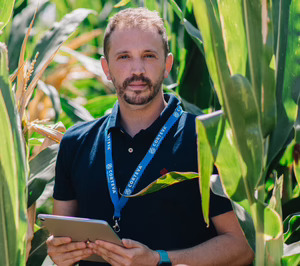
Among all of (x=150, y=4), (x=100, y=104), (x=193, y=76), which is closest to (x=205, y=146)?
(x=193, y=76)

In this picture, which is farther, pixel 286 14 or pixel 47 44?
pixel 47 44

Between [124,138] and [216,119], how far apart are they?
0.49 metres

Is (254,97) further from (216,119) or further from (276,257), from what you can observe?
(276,257)

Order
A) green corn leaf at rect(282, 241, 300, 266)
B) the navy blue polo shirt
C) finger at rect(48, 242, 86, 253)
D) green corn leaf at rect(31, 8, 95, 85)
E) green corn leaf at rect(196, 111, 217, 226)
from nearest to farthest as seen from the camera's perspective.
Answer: green corn leaf at rect(196, 111, 217, 226) → green corn leaf at rect(282, 241, 300, 266) → finger at rect(48, 242, 86, 253) → the navy blue polo shirt → green corn leaf at rect(31, 8, 95, 85)

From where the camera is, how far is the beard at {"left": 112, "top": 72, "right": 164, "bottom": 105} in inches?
53.1

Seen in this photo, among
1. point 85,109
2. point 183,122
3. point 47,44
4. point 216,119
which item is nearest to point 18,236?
point 216,119

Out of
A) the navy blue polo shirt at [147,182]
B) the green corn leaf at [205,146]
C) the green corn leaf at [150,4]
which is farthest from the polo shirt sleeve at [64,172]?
the green corn leaf at [150,4]

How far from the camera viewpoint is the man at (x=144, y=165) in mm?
1315

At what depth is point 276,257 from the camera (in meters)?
1.08

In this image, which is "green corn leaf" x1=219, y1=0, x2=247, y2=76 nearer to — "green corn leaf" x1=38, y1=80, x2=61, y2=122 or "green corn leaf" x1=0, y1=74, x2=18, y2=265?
"green corn leaf" x1=0, y1=74, x2=18, y2=265

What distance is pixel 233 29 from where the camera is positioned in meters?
1.03

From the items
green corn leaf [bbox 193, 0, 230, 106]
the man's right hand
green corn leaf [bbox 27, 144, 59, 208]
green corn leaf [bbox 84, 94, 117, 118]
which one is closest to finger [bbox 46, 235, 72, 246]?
the man's right hand

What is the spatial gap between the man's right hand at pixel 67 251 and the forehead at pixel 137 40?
458mm

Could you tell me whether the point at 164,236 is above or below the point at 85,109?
below
